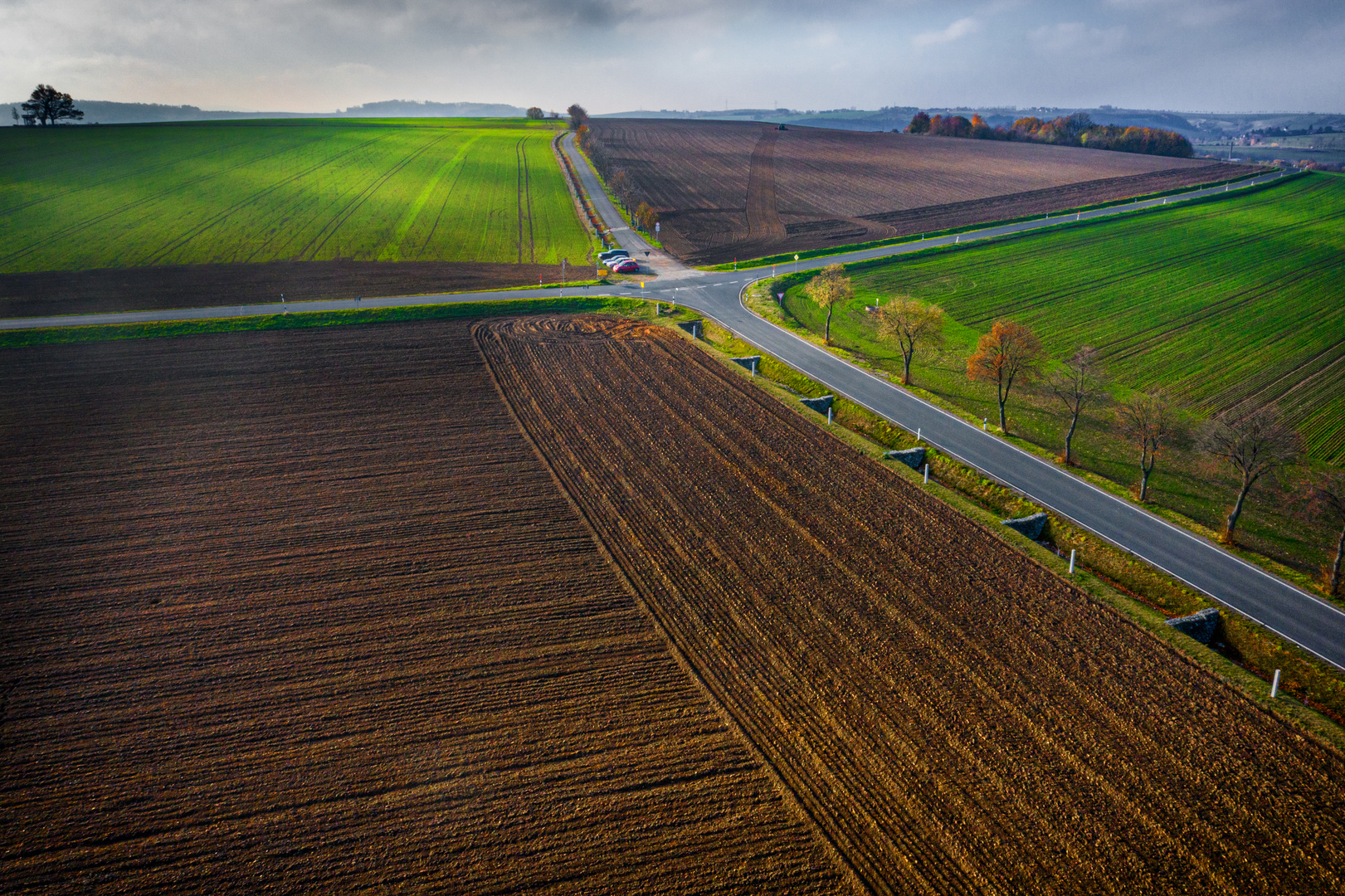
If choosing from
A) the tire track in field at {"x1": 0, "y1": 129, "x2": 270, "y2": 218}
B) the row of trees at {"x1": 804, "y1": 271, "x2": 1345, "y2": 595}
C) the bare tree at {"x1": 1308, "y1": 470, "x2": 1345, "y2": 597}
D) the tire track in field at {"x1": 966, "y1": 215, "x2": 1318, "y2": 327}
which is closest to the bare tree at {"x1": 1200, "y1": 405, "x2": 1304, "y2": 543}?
the row of trees at {"x1": 804, "y1": 271, "x2": 1345, "y2": 595}

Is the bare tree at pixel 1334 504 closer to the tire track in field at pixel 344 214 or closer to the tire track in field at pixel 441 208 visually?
the tire track in field at pixel 441 208

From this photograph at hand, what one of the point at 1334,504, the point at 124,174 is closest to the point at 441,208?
the point at 124,174

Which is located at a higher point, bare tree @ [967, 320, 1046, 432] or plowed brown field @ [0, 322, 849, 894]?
bare tree @ [967, 320, 1046, 432]

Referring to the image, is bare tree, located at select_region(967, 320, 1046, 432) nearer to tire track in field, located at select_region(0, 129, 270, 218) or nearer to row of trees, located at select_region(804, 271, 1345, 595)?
row of trees, located at select_region(804, 271, 1345, 595)

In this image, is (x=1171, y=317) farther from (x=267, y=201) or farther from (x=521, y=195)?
(x=267, y=201)

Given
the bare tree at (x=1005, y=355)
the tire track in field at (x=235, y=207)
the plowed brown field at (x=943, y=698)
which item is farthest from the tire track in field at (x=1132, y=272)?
the tire track in field at (x=235, y=207)

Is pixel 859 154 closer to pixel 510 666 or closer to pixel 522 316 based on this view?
pixel 522 316

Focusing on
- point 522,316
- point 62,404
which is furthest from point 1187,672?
point 62,404
